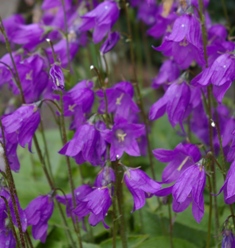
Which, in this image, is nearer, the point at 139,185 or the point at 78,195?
the point at 139,185

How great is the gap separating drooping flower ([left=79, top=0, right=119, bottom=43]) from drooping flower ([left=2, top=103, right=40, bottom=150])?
21.3 inches

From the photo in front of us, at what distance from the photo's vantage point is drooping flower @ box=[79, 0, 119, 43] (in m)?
2.75

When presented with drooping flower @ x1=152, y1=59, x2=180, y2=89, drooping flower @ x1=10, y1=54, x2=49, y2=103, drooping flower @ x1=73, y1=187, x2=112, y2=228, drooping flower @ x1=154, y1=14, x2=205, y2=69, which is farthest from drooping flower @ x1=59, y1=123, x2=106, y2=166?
drooping flower @ x1=152, y1=59, x2=180, y2=89

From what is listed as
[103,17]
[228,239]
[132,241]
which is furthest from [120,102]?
[228,239]

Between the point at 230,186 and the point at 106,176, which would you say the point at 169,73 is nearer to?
the point at 106,176

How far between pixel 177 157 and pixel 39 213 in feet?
1.88

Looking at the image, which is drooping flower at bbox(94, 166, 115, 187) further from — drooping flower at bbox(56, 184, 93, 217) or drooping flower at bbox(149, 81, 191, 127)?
drooping flower at bbox(149, 81, 191, 127)

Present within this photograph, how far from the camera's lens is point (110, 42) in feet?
9.02

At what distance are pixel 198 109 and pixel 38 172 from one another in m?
1.31

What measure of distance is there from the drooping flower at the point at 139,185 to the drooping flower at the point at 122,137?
0.09 metres

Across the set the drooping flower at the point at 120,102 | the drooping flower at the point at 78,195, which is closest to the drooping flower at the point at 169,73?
the drooping flower at the point at 120,102

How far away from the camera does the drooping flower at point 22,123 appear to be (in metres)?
2.38

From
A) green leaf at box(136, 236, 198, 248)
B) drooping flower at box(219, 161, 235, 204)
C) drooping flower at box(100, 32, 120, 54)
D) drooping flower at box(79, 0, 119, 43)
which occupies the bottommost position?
green leaf at box(136, 236, 198, 248)

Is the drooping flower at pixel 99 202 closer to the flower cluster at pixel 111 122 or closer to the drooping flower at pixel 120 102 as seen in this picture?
the flower cluster at pixel 111 122
